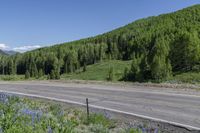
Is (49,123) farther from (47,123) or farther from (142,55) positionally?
(142,55)

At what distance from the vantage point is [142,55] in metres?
67.5

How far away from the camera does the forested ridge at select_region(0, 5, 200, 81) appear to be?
51688 mm

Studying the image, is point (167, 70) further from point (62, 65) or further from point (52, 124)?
point (62, 65)

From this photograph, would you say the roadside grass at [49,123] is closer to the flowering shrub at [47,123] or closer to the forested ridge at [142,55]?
the flowering shrub at [47,123]

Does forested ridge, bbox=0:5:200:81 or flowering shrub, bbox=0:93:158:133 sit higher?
forested ridge, bbox=0:5:200:81

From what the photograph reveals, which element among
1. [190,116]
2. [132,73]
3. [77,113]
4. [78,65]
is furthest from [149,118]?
[78,65]

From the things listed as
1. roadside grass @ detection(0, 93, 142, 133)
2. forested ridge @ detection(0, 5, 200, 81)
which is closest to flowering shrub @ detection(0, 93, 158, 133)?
roadside grass @ detection(0, 93, 142, 133)

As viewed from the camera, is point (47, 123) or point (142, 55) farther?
point (142, 55)

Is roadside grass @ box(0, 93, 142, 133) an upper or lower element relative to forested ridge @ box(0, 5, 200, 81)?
lower

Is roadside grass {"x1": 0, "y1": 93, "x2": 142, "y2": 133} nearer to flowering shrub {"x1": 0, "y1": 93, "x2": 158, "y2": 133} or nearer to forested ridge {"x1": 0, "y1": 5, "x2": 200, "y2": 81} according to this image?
flowering shrub {"x1": 0, "y1": 93, "x2": 158, "y2": 133}

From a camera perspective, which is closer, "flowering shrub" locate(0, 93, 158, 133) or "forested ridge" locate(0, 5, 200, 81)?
"flowering shrub" locate(0, 93, 158, 133)

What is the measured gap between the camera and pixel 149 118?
10.0 meters

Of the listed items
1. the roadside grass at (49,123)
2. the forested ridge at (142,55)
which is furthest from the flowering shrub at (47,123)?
the forested ridge at (142,55)

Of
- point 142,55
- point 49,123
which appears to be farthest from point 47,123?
point 142,55
